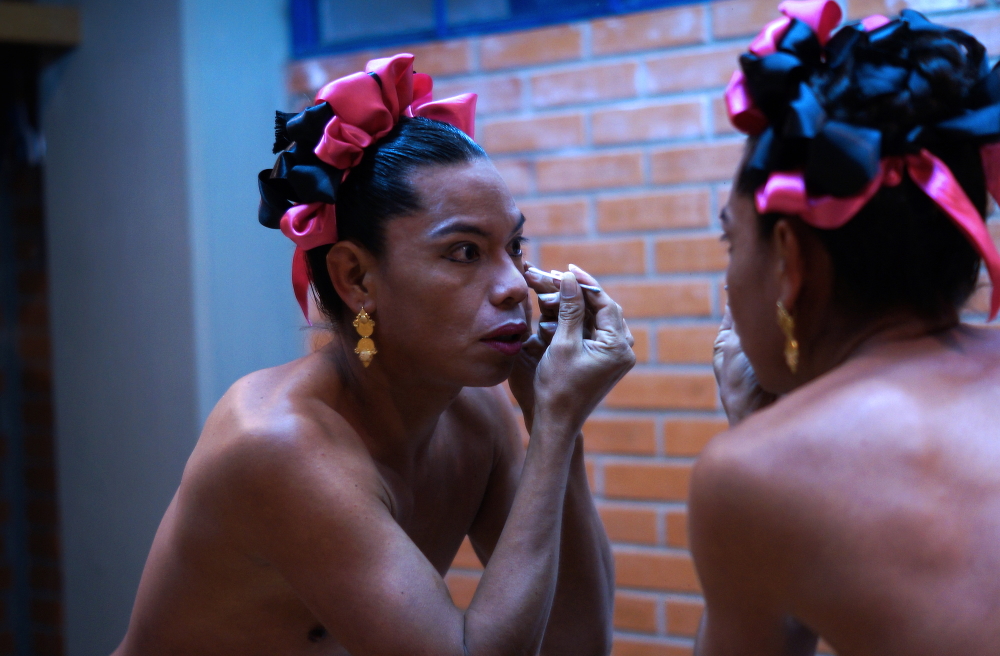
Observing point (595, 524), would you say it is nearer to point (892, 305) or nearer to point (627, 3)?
point (892, 305)

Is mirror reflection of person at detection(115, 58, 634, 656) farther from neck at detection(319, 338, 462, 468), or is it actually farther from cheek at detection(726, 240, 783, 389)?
cheek at detection(726, 240, 783, 389)

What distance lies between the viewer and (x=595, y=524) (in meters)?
1.53

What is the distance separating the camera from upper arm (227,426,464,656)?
3.56 feet

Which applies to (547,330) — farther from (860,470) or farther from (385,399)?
(860,470)

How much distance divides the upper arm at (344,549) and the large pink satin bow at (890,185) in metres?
0.58

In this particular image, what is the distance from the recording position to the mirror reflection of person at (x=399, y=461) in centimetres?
113

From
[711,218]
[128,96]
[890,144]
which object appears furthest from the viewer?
[128,96]

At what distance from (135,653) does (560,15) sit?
153cm

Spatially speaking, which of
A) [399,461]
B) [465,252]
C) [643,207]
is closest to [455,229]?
[465,252]

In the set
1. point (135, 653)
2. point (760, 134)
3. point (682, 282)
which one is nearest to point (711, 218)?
point (682, 282)

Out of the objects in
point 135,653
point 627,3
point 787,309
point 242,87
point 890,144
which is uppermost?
point 627,3

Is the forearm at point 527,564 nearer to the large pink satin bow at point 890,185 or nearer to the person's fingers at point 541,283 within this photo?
the person's fingers at point 541,283

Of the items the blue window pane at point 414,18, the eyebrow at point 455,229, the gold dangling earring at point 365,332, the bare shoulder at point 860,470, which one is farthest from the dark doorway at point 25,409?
the bare shoulder at point 860,470

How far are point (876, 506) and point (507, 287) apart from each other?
0.60 metres
